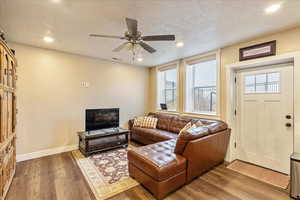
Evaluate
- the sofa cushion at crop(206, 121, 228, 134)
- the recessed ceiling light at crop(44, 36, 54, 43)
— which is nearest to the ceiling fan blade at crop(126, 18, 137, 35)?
the recessed ceiling light at crop(44, 36, 54, 43)

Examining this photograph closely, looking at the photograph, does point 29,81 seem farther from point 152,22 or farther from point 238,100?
point 238,100

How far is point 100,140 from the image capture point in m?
3.89

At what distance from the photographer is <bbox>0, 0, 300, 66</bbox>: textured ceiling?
Result: 1885mm

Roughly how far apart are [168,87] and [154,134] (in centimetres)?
207

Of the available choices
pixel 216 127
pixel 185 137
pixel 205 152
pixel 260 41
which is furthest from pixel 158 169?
pixel 260 41

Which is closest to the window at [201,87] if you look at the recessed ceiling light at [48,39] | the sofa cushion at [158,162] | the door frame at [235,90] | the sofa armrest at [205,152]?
the door frame at [235,90]

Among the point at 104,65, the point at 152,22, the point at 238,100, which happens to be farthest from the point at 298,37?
the point at 104,65

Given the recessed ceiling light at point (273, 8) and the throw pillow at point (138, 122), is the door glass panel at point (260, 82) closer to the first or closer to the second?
the recessed ceiling light at point (273, 8)

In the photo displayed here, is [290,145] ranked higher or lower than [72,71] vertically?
lower

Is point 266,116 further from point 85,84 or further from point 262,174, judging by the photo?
point 85,84

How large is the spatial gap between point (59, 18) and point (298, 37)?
3.94 meters

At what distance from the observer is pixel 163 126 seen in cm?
438

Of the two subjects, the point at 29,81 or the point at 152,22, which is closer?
the point at 152,22

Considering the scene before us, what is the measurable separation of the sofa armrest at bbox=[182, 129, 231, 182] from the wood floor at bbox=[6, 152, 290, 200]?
0.61 feet
